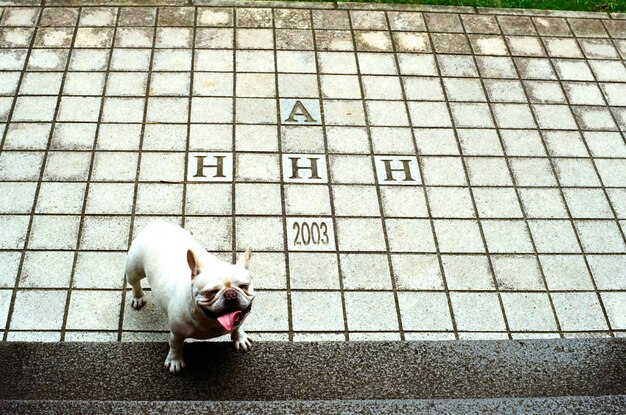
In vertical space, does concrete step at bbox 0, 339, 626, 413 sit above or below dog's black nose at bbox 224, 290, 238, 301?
below

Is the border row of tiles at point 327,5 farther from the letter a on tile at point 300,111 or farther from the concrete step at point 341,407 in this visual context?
the concrete step at point 341,407

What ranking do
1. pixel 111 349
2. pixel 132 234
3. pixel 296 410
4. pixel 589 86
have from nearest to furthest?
pixel 296 410 < pixel 111 349 < pixel 132 234 < pixel 589 86

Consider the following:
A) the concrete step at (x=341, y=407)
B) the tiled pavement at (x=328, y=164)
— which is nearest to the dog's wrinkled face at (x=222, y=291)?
the concrete step at (x=341, y=407)

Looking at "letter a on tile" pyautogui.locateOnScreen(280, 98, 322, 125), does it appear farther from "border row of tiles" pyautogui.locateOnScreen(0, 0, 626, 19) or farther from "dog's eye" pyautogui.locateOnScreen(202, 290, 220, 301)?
"dog's eye" pyautogui.locateOnScreen(202, 290, 220, 301)

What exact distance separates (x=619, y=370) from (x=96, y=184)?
143 inches

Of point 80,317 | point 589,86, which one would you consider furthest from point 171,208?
point 589,86

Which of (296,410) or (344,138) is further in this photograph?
(344,138)

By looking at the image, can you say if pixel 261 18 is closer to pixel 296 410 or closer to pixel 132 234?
pixel 132 234

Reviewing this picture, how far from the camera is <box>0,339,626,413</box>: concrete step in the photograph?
3713 mm

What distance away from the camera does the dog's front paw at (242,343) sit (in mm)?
3969

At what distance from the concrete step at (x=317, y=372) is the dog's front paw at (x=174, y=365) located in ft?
0.12

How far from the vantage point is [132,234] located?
15.8ft

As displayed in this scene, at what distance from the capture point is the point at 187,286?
138 inches

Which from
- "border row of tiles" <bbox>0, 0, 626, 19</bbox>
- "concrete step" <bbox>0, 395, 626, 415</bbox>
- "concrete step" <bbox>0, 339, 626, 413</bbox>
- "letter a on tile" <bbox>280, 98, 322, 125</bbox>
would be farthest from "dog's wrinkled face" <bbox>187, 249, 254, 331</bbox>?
"border row of tiles" <bbox>0, 0, 626, 19</bbox>
